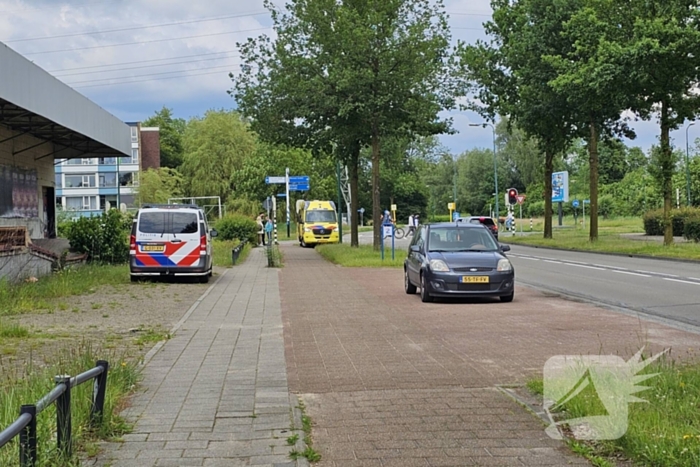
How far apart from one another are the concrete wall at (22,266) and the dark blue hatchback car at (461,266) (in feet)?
31.7

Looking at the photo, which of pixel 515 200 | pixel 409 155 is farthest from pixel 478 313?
pixel 409 155

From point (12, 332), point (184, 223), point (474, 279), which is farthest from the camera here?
point (184, 223)

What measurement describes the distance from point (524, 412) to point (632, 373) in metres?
1.16

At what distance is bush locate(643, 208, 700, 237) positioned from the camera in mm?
43312

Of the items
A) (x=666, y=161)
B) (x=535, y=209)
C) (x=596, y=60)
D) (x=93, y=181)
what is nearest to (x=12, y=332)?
(x=596, y=60)

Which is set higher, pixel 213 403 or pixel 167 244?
pixel 167 244

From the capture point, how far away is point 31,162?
29.0 m

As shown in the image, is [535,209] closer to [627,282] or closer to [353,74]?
[353,74]

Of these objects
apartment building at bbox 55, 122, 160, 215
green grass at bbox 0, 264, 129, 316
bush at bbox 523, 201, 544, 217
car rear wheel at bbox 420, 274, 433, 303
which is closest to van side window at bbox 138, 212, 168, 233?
green grass at bbox 0, 264, 129, 316

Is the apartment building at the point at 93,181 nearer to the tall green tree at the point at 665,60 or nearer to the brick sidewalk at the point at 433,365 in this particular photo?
the tall green tree at the point at 665,60

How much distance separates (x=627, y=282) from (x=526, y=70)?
19160mm

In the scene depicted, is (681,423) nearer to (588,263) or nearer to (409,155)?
(588,263)

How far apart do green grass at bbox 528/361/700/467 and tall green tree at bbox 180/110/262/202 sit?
227 ft

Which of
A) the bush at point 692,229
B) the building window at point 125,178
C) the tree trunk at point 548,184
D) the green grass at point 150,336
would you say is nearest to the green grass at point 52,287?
the green grass at point 150,336
